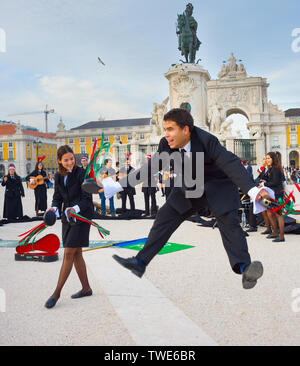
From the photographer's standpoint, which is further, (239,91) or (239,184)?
(239,91)

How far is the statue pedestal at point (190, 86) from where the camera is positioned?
2188 centimetres

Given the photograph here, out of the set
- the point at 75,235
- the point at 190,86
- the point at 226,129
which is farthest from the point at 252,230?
the point at 226,129

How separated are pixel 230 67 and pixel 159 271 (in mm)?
75630

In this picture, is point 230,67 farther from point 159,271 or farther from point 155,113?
point 159,271

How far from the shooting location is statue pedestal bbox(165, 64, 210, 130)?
21.9 metres

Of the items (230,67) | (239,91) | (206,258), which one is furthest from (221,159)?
(230,67)

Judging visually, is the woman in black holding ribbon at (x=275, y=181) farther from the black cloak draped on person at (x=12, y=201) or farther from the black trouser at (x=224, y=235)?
the black cloak draped on person at (x=12, y=201)

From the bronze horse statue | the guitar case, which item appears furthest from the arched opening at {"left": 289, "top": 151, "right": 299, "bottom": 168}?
Result: the guitar case

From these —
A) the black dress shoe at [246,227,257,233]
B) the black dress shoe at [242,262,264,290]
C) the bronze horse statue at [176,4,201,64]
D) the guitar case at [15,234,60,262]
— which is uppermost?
the bronze horse statue at [176,4,201,64]

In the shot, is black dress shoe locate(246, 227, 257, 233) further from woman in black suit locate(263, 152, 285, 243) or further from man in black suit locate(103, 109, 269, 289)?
man in black suit locate(103, 109, 269, 289)

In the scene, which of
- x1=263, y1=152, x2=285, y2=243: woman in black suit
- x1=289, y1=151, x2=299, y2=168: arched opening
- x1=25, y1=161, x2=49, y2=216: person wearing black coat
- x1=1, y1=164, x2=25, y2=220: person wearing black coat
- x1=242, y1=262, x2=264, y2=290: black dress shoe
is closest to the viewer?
x1=242, y1=262, x2=264, y2=290: black dress shoe

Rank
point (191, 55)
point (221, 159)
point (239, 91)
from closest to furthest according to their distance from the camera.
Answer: point (221, 159)
point (191, 55)
point (239, 91)

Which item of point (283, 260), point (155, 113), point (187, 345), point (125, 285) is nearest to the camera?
point (187, 345)

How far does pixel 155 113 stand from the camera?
25922mm
